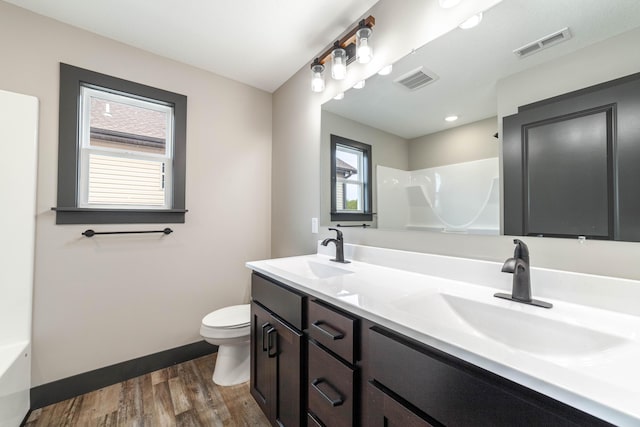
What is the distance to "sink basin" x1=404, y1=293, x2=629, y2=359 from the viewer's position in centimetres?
63

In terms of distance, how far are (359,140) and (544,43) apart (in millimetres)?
924

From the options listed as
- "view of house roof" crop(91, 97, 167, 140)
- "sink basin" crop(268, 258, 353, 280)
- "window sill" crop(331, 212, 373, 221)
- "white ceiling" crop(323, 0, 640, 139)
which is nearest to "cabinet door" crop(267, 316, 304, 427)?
"sink basin" crop(268, 258, 353, 280)

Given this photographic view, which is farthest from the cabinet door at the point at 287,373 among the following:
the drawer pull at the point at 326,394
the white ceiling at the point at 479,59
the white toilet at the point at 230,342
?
the white ceiling at the point at 479,59

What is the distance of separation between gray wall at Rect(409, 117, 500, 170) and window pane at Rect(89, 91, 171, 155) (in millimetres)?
1906

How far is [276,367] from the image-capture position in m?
1.25

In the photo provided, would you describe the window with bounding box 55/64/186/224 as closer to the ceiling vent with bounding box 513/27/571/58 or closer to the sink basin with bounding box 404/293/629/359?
the sink basin with bounding box 404/293/629/359

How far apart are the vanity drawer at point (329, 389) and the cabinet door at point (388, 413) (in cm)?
9

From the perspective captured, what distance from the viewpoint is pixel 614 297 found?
740 millimetres

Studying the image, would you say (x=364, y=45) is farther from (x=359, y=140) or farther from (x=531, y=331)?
(x=531, y=331)

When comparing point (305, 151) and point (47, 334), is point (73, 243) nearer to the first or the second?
point (47, 334)

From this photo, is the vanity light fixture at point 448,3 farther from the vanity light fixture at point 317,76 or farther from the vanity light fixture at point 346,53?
the vanity light fixture at point 317,76

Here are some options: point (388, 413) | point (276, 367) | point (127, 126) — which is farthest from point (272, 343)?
point (127, 126)

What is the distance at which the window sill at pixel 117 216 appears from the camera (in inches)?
64.2

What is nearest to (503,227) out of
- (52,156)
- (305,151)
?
(305,151)
